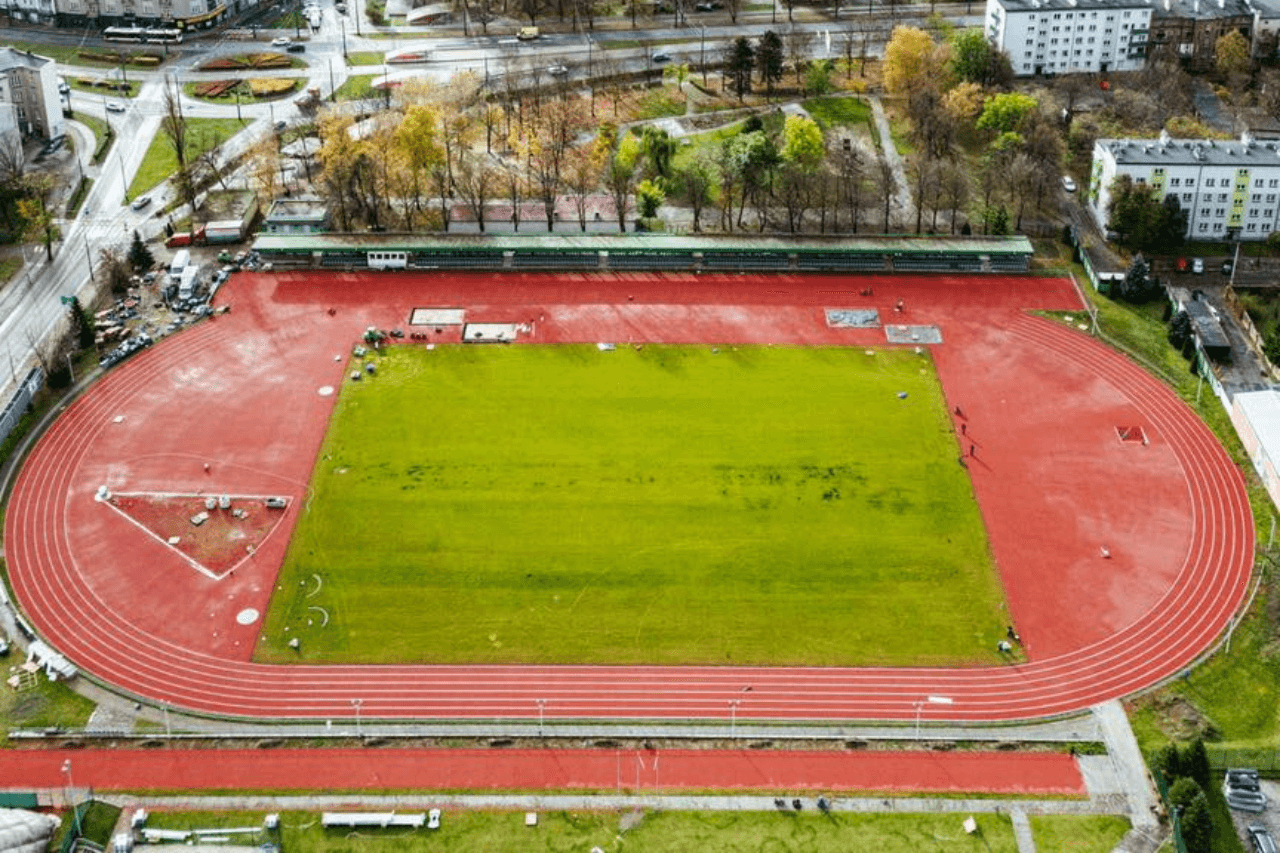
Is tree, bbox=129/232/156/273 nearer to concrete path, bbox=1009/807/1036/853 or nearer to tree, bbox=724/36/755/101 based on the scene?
tree, bbox=724/36/755/101

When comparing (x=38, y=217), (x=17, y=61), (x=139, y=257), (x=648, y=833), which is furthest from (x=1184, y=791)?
(x=17, y=61)

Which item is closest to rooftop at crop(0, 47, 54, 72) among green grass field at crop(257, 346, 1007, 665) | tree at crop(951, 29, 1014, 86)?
green grass field at crop(257, 346, 1007, 665)

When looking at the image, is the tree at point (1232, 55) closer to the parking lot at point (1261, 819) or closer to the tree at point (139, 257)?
the parking lot at point (1261, 819)

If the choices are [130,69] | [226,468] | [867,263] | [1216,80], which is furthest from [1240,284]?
[130,69]


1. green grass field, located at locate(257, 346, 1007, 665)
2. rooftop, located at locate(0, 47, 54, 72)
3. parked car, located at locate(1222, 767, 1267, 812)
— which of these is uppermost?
rooftop, located at locate(0, 47, 54, 72)

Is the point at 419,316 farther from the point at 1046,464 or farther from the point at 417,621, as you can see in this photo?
the point at 1046,464

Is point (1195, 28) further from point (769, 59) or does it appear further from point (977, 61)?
point (769, 59)

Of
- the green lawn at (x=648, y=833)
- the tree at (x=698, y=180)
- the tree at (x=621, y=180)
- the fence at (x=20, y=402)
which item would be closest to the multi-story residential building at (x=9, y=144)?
the fence at (x=20, y=402)
